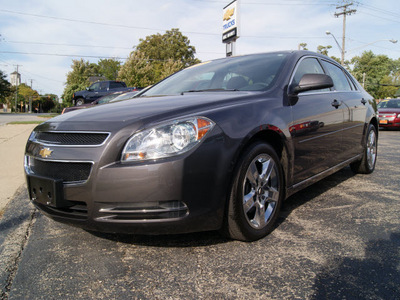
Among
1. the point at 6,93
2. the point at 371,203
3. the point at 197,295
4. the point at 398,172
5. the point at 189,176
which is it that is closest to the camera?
the point at 197,295

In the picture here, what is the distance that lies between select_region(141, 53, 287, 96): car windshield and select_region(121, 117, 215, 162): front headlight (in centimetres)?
102

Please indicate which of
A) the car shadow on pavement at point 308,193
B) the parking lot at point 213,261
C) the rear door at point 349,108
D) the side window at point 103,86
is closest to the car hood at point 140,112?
the parking lot at point 213,261

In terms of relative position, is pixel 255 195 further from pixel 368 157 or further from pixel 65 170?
pixel 368 157

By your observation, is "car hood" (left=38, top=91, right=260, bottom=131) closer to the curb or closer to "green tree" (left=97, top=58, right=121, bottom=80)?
the curb

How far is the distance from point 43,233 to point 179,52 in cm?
5879

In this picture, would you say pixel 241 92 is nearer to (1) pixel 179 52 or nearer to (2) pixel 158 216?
(2) pixel 158 216

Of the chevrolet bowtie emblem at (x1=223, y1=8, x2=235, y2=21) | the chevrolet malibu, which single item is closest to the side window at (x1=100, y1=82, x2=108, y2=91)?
the chevrolet bowtie emblem at (x1=223, y1=8, x2=235, y2=21)

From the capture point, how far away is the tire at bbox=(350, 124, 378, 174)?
464 centimetres

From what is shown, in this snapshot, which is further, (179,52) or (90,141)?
(179,52)

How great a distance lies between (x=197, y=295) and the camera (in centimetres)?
180

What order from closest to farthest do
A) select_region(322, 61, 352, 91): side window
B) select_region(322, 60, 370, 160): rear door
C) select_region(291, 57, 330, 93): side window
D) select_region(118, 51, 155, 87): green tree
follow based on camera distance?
select_region(291, 57, 330, 93): side window, select_region(322, 60, 370, 160): rear door, select_region(322, 61, 352, 91): side window, select_region(118, 51, 155, 87): green tree

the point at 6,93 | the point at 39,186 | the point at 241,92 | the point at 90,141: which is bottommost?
the point at 39,186

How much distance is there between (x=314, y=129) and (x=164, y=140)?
1.65m

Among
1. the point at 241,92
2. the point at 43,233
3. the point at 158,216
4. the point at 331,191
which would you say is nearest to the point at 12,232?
the point at 43,233
